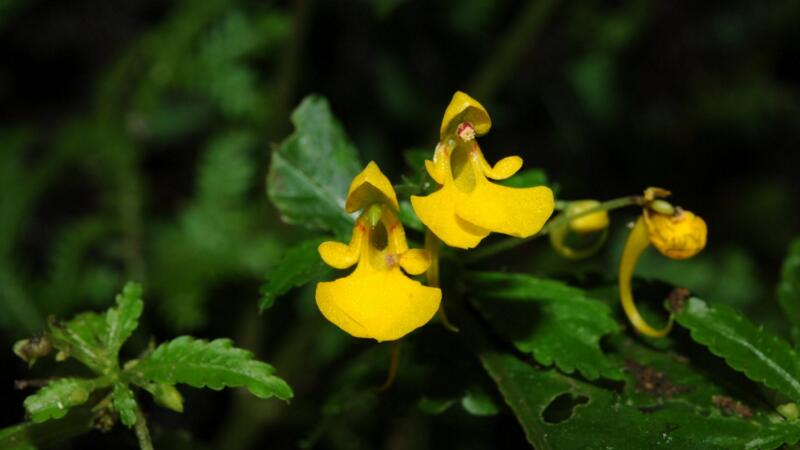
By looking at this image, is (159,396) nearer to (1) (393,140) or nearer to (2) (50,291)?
(2) (50,291)

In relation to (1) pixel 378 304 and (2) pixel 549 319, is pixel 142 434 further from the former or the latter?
(2) pixel 549 319

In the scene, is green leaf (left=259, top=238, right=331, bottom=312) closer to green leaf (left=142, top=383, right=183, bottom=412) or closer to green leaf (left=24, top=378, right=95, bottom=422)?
green leaf (left=142, top=383, right=183, bottom=412)

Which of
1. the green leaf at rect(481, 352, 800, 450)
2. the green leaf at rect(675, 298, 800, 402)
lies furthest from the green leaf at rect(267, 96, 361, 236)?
the green leaf at rect(675, 298, 800, 402)

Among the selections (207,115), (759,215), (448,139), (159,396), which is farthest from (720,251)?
(159,396)

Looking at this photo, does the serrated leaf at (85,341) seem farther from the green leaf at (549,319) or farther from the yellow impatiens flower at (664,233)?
the yellow impatiens flower at (664,233)

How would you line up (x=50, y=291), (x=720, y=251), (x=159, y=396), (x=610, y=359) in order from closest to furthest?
(x=159, y=396), (x=610, y=359), (x=50, y=291), (x=720, y=251)

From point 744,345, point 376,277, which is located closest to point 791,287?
point 744,345
